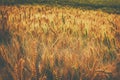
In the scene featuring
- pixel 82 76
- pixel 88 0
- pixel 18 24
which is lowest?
pixel 88 0

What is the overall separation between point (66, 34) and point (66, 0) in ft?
49.5

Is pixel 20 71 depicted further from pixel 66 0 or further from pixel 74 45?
pixel 66 0

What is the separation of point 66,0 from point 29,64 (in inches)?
625

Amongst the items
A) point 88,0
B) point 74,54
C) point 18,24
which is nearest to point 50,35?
point 18,24

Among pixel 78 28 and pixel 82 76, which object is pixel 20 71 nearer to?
pixel 82 76

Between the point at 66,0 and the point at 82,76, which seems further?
the point at 66,0

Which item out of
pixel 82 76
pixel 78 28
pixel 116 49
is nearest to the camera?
pixel 82 76

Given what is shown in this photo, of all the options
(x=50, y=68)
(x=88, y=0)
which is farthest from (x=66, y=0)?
(x=50, y=68)

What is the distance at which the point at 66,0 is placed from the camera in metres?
17.5

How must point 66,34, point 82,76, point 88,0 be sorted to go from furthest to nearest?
point 88,0, point 66,34, point 82,76

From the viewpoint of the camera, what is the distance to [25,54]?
2088mm

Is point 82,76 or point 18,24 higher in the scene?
point 18,24

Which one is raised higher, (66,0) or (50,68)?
(50,68)

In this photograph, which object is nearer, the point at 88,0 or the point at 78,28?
the point at 78,28
